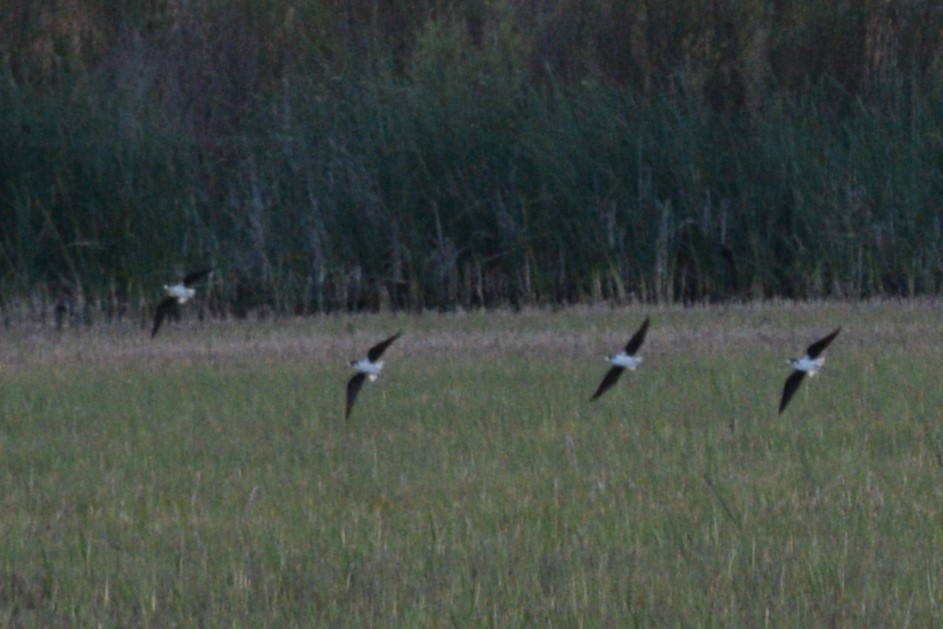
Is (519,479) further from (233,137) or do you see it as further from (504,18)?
(504,18)

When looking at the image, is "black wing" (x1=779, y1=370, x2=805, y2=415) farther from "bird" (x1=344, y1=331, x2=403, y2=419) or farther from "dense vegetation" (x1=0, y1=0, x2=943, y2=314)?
"dense vegetation" (x1=0, y1=0, x2=943, y2=314)

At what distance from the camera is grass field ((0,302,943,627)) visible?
5.25m

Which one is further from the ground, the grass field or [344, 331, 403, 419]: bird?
[344, 331, 403, 419]: bird

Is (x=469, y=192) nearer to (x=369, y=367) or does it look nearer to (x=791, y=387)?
(x=369, y=367)

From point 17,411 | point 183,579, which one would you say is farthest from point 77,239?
point 183,579

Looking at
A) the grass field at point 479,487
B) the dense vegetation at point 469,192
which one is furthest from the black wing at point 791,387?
the dense vegetation at point 469,192

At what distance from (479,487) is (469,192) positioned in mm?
9127

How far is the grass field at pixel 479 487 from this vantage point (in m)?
5.25

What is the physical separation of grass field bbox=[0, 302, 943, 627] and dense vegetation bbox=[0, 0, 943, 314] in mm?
3322

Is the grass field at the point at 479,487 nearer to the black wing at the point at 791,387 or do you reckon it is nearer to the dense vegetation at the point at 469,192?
the black wing at the point at 791,387

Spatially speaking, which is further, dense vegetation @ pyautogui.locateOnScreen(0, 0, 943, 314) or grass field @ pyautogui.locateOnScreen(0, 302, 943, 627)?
dense vegetation @ pyautogui.locateOnScreen(0, 0, 943, 314)

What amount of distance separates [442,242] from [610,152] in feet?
5.31

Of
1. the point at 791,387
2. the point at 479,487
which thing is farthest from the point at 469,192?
the point at 479,487

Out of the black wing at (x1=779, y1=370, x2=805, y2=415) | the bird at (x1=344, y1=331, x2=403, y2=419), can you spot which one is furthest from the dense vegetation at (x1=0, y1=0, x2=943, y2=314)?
the black wing at (x1=779, y1=370, x2=805, y2=415)
